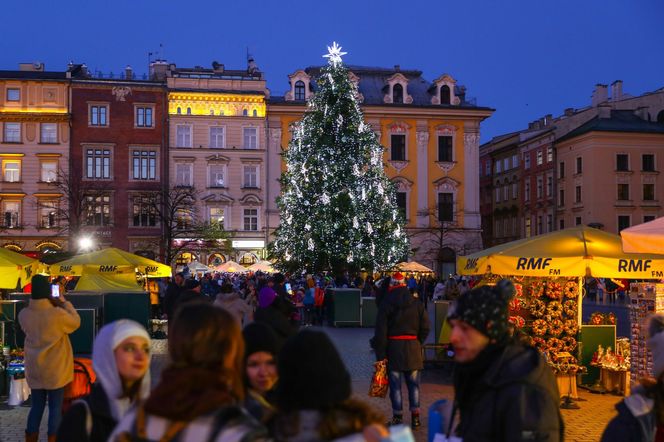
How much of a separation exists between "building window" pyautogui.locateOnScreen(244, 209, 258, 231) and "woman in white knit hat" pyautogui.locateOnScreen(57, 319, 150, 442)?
5352cm

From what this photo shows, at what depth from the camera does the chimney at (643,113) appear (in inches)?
2494

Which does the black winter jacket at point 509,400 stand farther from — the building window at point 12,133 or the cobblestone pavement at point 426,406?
the building window at point 12,133

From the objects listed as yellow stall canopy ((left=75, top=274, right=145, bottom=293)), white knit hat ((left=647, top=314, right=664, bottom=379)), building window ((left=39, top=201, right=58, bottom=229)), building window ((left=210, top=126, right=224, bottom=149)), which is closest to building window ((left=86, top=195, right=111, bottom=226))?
building window ((left=39, top=201, right=58, bottom=229))

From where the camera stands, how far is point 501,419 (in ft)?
11.5

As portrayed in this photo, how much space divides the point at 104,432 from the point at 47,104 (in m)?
55.9

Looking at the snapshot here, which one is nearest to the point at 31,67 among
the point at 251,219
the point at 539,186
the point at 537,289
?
the point at 251,219

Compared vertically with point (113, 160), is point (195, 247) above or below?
below

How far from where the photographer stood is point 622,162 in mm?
60062

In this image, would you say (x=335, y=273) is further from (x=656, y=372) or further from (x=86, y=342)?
(x=656, y=372)

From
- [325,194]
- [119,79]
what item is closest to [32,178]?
[119,79]

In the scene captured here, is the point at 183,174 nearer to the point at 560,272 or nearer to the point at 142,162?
the point at 142,162

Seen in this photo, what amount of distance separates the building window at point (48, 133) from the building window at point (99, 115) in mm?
2504

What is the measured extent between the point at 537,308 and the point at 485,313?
31.2 ft

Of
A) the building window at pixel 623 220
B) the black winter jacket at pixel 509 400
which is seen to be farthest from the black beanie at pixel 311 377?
the building window at pixel 623 220
